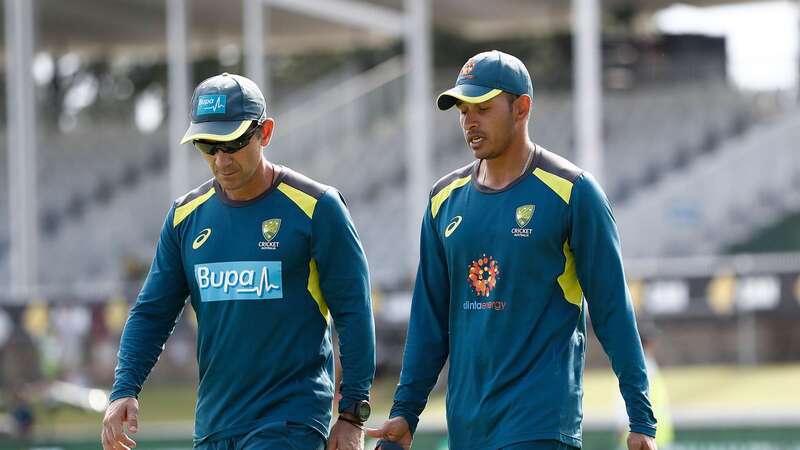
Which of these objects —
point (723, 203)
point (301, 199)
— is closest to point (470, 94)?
point (301, 199)

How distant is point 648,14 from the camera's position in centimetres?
3111

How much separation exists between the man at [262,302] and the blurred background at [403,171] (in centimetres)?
678

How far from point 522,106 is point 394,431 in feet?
4.04

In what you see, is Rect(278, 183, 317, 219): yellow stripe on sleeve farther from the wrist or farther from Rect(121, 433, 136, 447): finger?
Rect(121, 433, 136, 447): finger

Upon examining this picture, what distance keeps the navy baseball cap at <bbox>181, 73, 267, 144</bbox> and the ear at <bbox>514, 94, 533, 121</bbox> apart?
0.94 meters

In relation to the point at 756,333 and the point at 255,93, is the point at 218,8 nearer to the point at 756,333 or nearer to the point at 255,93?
the point at 756,333

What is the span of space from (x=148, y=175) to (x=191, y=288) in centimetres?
2749

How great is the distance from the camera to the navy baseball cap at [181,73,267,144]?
5520 mm

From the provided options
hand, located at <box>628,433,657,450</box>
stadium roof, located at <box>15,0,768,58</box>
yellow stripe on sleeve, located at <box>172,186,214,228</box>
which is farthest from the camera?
stadium roof, located at <box>15,0,768,58</box>

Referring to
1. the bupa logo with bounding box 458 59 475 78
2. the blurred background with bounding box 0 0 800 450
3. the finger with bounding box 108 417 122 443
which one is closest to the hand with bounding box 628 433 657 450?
the bupa logo with bounding box 458 59 475 78

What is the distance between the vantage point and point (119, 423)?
18.4 ft

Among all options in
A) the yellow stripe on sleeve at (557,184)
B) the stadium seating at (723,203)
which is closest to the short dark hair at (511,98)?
the yellow stripe on sleeve at (557,184)

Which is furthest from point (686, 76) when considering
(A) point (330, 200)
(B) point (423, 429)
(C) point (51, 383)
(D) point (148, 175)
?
(A) point (330, 200)

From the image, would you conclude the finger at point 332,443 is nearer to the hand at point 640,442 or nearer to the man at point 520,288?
the man at point 520,288
